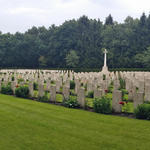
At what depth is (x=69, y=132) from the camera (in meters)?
5.41

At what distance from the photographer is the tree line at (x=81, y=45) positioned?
155ft

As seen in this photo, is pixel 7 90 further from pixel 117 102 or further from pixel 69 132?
pixel 69 132

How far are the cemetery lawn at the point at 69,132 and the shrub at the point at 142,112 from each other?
347 mm

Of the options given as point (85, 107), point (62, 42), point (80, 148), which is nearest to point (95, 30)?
point (62, 42)

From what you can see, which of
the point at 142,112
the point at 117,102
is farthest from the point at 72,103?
the point at 142,112

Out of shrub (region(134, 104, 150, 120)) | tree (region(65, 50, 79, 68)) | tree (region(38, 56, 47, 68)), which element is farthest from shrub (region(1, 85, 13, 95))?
tree (region(38, 56, 47, 68))

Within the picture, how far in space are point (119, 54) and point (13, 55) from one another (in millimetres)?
24847

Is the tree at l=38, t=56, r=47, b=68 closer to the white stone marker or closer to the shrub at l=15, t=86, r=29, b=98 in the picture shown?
the shrub at l=15, t=86, r=29, b=98

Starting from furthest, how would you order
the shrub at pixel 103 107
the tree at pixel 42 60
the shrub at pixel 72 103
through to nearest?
the tree at pixel 42 60 → the shrub at pixel 72 103 → the shrub at pixel 103 107

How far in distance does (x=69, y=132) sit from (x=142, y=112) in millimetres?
2514

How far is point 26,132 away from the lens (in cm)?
534

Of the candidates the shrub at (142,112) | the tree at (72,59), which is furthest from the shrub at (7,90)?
the tree at (72,59)

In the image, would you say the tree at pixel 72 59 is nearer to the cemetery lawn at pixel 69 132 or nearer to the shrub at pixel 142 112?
the cemetery lawn at pixel 69 132

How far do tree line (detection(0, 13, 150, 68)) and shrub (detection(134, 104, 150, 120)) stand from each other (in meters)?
38.3
